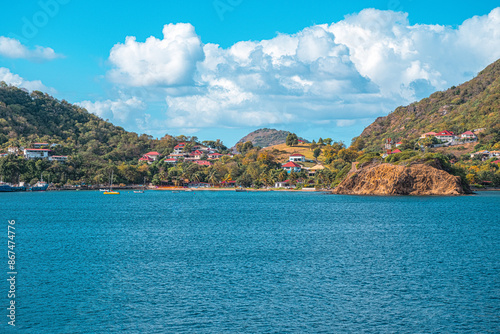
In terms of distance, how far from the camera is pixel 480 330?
21047 mm

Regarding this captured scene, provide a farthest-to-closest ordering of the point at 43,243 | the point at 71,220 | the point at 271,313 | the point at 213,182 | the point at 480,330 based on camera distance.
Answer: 1. the point at 213,182
2. the point at 71,220
3. the point at 43,243
4. the point at 271,313
5. the point at 480,330

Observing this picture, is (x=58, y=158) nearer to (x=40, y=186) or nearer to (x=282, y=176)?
(x=40, y=186)

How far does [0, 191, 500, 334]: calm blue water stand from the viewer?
872 inches

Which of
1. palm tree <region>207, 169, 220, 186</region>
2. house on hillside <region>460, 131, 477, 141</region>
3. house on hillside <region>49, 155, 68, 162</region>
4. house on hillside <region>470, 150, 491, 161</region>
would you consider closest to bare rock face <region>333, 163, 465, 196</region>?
house on hillside <region>470, 150, 491, 161</region>

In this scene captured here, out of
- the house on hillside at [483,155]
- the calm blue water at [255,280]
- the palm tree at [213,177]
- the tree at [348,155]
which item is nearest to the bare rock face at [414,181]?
the house on hillside at [483,155]

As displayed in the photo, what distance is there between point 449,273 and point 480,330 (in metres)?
10.9

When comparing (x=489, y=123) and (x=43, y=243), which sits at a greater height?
(x=489, y=123)

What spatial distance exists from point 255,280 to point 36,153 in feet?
557

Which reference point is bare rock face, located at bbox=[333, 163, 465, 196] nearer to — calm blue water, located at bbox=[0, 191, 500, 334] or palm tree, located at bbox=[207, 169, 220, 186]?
calm blue water, located at bbox=[0, 191, 500, 334]

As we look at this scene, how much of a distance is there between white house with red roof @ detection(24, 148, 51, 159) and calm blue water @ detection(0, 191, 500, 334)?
133825mm

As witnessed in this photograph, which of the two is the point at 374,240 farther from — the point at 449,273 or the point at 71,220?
the point at 71,220

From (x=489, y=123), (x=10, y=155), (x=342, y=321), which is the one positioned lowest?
(x=342, y=321)

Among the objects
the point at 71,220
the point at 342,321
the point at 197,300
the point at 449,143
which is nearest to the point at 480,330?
the point at 342,321

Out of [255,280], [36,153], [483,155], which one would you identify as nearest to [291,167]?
[483,155]
